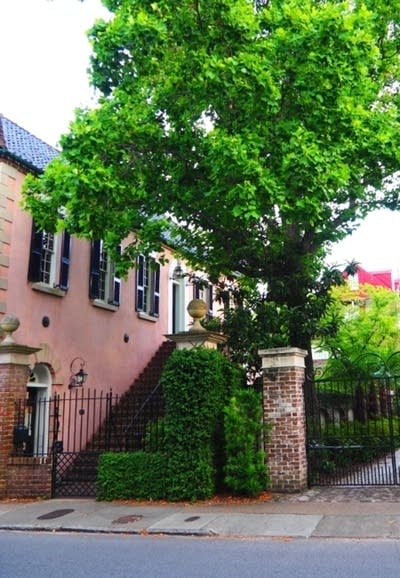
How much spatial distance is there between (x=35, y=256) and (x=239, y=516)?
7.71 metres

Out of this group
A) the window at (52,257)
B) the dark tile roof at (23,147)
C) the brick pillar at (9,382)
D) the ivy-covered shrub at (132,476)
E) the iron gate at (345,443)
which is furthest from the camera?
the window at (52,257)

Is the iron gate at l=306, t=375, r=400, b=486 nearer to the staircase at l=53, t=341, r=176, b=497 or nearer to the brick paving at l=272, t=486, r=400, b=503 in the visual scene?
the brick paving at l=272, t=486, r=400, b=503

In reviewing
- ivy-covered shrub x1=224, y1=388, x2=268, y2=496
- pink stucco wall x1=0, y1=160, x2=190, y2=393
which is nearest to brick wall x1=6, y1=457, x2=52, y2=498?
pink stucco wall x1=0, y1=160, x2=190, y2=393

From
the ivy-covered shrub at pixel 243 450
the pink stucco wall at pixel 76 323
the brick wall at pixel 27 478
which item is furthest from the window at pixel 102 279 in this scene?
the ivy-covered shrub at pixel 243 450

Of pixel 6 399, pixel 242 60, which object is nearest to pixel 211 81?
pixel 242 60

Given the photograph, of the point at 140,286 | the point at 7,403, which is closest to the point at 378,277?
the point at 140,286

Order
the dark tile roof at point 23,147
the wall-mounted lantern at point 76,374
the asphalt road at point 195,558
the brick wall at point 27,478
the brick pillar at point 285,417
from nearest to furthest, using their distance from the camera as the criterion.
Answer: the asphalt road at point 195,558, the brick pillar at point 285,417, the brick wall at point 27,478, the dark tile roof at point 23,147, the wall-mounted lantern at point 76,374

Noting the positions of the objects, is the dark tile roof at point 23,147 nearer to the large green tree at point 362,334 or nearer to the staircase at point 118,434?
the staircase at point 118,434

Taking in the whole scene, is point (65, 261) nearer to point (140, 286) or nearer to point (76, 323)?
point (76, 323)

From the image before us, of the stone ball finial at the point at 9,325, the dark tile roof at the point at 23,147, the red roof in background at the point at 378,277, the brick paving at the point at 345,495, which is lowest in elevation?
the brick paving at the point at 345,495

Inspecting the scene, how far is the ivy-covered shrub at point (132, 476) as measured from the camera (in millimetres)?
10242

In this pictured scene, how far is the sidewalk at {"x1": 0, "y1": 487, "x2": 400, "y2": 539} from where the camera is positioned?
7.49 metres

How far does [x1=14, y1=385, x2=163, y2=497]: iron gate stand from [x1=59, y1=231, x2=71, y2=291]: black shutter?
2.67 meters

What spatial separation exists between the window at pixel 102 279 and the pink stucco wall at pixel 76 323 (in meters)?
0.18
